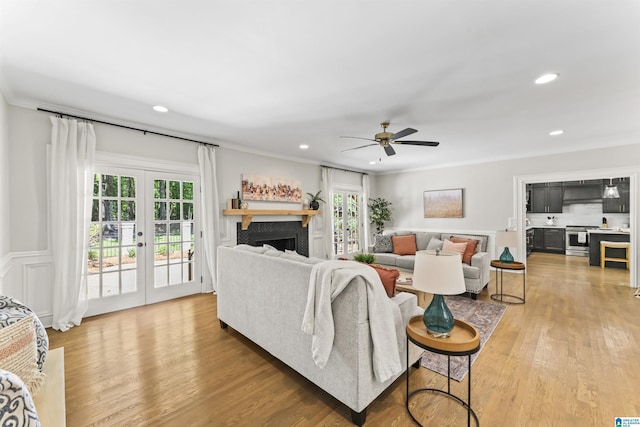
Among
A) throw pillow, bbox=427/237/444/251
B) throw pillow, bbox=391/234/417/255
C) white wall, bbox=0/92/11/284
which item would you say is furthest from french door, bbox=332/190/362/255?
white wall, bbox=0/92/11/284

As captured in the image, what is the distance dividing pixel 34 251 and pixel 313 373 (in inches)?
137

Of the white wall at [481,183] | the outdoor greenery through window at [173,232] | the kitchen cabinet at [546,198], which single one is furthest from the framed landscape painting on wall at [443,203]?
the outdoor greenery through window at [173,232]

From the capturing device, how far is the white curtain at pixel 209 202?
438 centimetres

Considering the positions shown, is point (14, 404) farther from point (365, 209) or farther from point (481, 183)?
point (365, 209)

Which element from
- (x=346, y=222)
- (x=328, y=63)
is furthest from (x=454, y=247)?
(x=328, y=63)

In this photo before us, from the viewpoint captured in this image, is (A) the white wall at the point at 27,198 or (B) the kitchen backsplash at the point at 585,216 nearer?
(A) the white wall at the point at 27,198

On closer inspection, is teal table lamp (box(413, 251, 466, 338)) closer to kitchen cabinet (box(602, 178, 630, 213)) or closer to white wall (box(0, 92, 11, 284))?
white wall (box(0, 92, 11, 284))

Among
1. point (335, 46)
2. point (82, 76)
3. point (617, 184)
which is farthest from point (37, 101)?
point (617, 184)

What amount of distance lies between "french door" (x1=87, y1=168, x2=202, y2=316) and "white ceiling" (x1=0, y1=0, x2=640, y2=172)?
0.87 metres

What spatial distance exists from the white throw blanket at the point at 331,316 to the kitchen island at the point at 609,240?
7.44 metres

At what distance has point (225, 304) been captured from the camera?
9.99ft

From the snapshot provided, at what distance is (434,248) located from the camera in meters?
5.46

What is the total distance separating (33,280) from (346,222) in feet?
18.9

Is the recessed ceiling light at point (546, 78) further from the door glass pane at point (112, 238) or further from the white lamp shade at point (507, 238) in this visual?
the door glass pane at point (112, 238)
